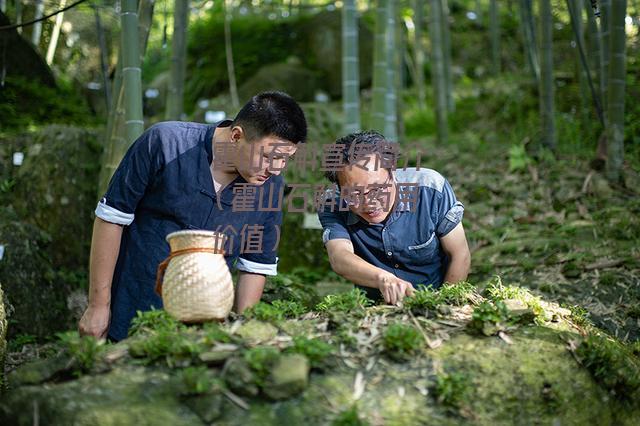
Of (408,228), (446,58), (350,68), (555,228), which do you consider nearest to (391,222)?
(408,228)

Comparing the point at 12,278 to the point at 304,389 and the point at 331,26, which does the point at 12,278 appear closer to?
the point at 304,389

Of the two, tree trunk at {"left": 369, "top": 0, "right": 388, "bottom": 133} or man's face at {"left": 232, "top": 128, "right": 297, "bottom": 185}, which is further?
tree trunk at {"left": 369, "top": 0, "right": 388, "bottom": 133}

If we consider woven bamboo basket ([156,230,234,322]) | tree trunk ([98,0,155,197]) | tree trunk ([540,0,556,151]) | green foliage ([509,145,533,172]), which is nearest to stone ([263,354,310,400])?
woven bamboo basket ([156,230,234,322])

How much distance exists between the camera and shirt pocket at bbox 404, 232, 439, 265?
348cm

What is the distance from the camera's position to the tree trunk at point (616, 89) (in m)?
5.45

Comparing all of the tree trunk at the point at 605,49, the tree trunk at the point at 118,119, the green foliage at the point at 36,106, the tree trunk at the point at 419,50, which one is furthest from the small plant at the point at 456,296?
the tree trunk at the point at 419,50

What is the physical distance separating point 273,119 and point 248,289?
2.57ft

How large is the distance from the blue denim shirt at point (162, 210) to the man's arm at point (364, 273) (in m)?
0.29

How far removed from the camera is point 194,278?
8.16 ft

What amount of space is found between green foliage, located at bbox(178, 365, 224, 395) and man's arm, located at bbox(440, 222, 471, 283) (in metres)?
1.56

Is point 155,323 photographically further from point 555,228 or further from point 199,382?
point 555,228

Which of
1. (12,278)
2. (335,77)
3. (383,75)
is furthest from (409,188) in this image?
(335,77)

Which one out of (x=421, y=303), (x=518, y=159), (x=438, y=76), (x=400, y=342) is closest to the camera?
(x=400, y=342)

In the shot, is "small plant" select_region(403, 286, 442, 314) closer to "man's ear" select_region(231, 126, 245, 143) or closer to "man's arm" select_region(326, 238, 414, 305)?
"man's arm" select_region(326, 238, 414, 305)
